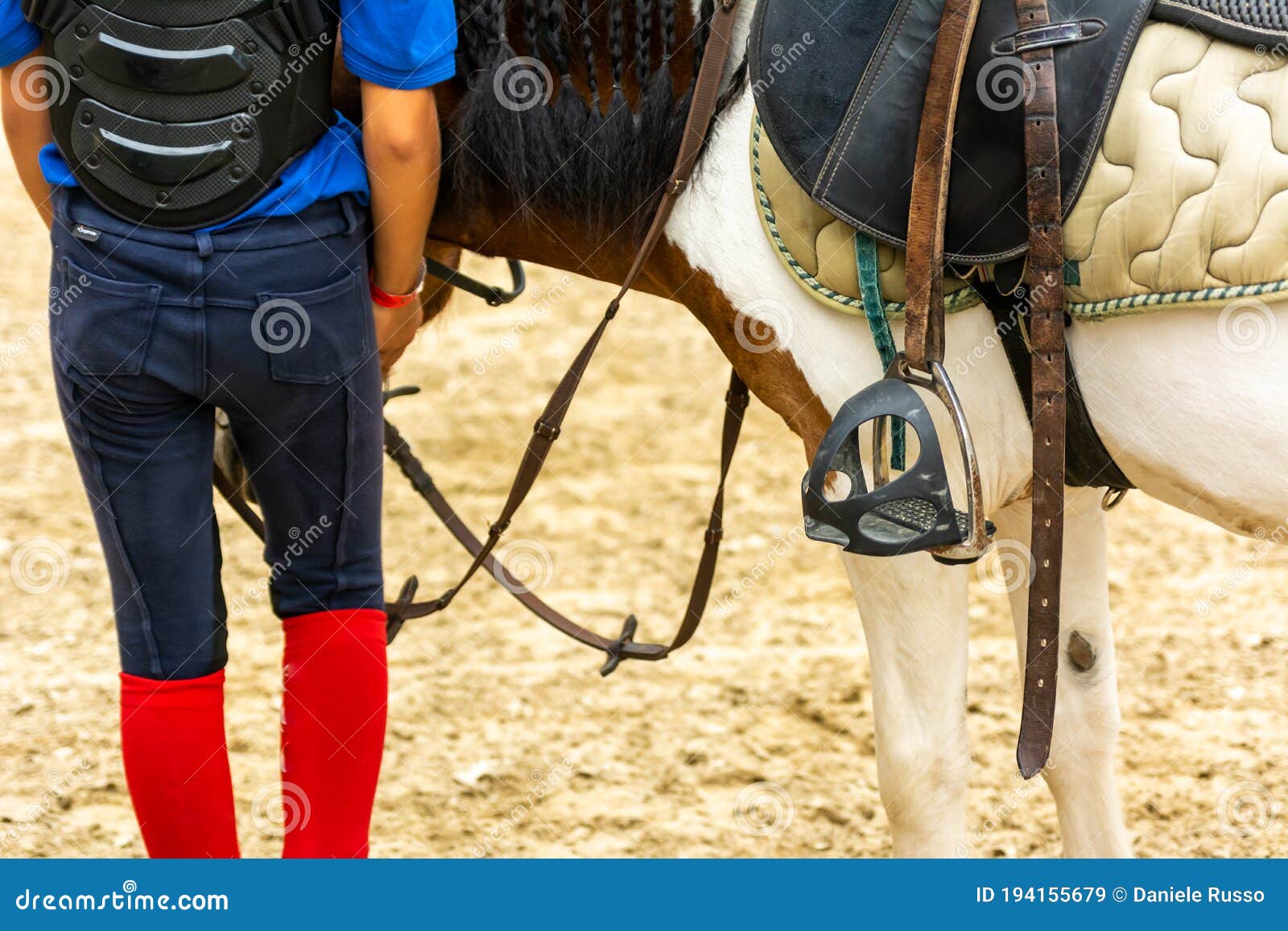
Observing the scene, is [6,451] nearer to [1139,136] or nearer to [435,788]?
[435,788]

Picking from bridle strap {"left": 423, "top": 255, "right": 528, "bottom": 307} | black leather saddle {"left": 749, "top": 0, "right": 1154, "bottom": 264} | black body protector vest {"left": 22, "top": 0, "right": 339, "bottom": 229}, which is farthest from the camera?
bridle strap {"left": 423, "top": 255, "right": 528, "bottom": 307}

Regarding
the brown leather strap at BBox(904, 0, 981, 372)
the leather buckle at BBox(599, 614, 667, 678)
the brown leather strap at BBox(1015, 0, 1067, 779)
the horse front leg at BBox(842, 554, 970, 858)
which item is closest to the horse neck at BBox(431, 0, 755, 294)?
the brown leather strap at BBox(904, 0, 981, 372)

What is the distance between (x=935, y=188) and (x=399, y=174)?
2.24 feet

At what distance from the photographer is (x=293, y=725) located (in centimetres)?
199

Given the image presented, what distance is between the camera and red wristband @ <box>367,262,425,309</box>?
6.24ft

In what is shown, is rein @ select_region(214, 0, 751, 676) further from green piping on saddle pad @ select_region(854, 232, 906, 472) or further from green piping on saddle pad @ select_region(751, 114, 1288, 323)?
green piping on saddle pad @ select_region(854, 232, 906, 472)

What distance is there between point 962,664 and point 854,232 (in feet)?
2.30

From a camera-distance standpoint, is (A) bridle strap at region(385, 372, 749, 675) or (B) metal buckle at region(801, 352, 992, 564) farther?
(A) bridle strap at region(385, 372, 749, 675)

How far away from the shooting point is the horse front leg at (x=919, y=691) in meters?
2.01

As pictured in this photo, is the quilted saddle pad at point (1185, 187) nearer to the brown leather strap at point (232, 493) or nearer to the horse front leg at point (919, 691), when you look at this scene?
the horse front leg at point (919, 691)

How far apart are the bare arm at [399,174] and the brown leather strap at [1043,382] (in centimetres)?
76

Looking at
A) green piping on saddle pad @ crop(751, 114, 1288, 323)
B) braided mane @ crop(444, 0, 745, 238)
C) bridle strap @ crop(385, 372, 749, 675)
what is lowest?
bridle strap @ crop(385, 372, 749, 675)

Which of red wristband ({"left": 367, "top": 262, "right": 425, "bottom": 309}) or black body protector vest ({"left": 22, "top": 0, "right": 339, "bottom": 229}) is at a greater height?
black body protector vest ({"left": 22, "top": 0, "right": 339, "bottom": 229})
